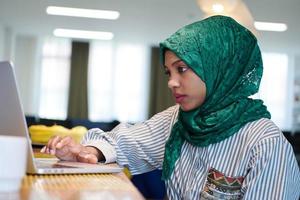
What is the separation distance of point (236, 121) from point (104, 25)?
23.4 feet

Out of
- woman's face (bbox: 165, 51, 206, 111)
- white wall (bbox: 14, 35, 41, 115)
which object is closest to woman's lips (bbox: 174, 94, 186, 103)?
woman's face (bbox: 165, 51, 206, 111)

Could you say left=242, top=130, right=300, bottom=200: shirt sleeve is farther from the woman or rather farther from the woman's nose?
the woman's nose

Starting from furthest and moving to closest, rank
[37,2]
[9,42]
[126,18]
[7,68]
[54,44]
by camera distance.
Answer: [54,44] < [9,42] < [126,18] < [37,2] < [7,68]

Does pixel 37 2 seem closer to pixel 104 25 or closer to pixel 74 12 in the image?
pixel 74 12

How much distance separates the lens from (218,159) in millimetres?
1184

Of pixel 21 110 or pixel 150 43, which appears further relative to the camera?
pixel 150 43

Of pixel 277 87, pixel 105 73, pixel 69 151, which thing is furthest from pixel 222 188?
pixel 277 87

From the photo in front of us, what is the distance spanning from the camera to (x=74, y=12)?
6.94 m

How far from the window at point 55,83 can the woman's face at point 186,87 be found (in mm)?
8972

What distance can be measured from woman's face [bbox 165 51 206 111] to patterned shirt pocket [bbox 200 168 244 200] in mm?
214

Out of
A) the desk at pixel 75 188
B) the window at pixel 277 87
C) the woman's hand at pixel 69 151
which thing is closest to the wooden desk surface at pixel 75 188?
the desk at pixel 75 188

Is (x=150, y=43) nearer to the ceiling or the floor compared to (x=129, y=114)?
nearer to the ceiling

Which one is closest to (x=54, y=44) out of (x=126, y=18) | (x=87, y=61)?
(x=87, y=61)

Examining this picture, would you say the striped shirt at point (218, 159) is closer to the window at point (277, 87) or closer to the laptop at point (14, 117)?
the laptop at point (14, 117)
